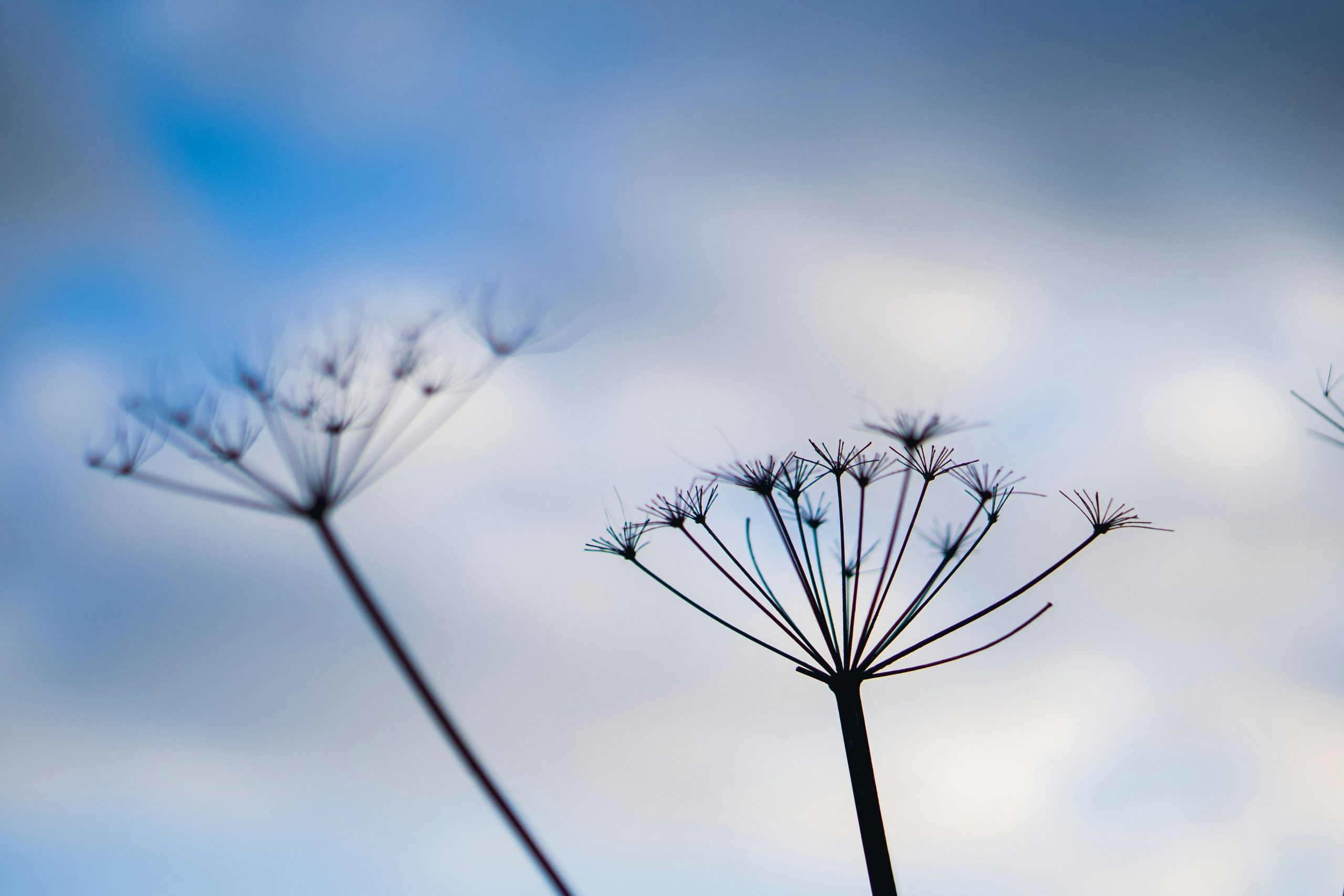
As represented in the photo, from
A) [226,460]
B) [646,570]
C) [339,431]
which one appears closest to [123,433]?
[226,460]

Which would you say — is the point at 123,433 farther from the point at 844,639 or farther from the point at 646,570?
the point at 844,639

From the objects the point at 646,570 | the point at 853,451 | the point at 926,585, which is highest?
the point at 853,451

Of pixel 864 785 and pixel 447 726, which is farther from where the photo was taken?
pixel 864 785

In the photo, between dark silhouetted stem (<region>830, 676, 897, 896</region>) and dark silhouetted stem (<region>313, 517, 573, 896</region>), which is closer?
dark silhouetted stem (<region>313, 517, 573, 896</region>)

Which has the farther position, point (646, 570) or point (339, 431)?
point (646, 570)
